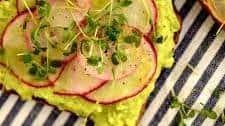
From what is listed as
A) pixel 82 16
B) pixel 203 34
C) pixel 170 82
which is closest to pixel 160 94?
pixel 170 82

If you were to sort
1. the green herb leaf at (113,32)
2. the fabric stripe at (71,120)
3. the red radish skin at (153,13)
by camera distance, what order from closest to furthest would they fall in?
the green herb leaf at (113,32) < the red radish skin at (153,13) < the fabric stripe at (71,120)

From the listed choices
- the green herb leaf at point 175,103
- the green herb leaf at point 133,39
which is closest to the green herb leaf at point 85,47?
the green herb leaf at point 133,39

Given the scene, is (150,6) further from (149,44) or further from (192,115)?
(192,115)

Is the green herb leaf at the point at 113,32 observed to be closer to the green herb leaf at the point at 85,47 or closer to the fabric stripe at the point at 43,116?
the green herb leaf at the point at 85,47

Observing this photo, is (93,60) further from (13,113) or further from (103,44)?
(13,113)

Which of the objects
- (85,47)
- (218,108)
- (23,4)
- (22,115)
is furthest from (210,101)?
(23,4)

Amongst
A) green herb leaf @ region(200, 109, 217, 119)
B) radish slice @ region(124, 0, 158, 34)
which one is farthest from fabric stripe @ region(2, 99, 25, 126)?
green herb leaf @ region(200, 109, 217, 119)

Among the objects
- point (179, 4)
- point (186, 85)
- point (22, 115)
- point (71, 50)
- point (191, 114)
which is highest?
point (179, 4)
